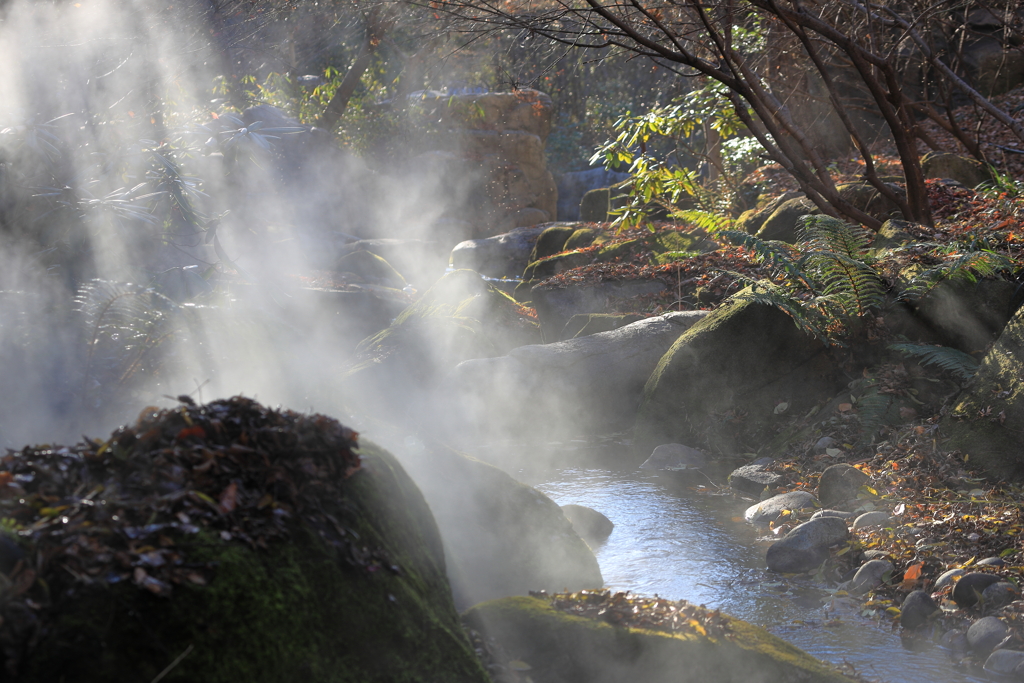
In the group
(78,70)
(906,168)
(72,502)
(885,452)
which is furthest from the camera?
(906,168)

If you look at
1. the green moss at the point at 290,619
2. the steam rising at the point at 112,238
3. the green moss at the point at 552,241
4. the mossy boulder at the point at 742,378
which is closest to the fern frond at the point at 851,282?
the mossy boulder at the point at 742,378

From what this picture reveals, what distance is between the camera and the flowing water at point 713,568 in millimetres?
3756

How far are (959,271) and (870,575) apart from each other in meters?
3.42

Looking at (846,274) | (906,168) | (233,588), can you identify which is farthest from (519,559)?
(906,168)

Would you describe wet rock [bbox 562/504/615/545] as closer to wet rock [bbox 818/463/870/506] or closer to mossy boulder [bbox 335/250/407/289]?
wet rock [bbox 818/463/870/506]

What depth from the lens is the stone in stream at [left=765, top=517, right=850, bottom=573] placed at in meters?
4.75

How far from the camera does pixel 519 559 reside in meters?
4.47

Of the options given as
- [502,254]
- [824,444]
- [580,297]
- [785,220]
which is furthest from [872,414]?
[502,254]

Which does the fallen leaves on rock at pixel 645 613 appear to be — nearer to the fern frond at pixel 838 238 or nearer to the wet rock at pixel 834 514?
the wet rock at pixel 834 514

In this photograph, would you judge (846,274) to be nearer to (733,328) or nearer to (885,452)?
(733,328)

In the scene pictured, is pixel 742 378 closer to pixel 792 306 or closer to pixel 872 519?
pixel 792 306

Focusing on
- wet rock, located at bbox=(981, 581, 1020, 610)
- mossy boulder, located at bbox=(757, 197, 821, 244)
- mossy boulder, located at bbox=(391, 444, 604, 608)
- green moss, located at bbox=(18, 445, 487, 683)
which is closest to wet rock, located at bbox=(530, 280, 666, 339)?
mossy boulder, located at bbox=(757, 197, 821, 244)

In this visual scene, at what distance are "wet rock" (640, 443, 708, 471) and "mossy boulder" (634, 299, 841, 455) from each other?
212 mm

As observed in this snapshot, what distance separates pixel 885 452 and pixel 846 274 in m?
1.98
